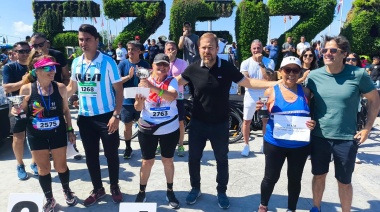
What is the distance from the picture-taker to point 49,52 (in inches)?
157

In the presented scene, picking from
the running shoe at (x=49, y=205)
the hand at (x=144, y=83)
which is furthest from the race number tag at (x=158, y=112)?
the running shoe at (x=49, y=205)

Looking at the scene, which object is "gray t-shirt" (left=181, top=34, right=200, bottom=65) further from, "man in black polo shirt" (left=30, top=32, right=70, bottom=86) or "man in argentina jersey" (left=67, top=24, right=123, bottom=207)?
"man in argentina jersey" (left=67, top=24, right=123, bottom=207)

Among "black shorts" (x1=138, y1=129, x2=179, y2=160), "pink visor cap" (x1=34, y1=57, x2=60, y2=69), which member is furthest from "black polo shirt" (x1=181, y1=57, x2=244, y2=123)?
"pink visor cap" (x1=34, y1=57, x2=60, y2=69)

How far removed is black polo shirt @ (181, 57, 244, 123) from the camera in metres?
2.96

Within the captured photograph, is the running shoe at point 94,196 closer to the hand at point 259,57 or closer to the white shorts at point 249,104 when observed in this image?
the white shorts at point 249,104

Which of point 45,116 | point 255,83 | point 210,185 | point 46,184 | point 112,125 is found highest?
point 255,83

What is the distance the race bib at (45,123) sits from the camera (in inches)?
113

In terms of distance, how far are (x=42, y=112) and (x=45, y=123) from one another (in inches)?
4.9

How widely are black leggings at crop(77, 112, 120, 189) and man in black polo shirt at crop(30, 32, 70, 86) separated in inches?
52.8

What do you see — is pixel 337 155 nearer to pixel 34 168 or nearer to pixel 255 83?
pixel 255 83

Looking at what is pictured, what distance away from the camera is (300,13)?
11.6m

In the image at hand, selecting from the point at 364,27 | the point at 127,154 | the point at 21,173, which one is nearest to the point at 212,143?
the point at 127,154

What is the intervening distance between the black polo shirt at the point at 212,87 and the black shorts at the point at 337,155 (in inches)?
39.2

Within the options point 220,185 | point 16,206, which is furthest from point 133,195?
point 16,206
